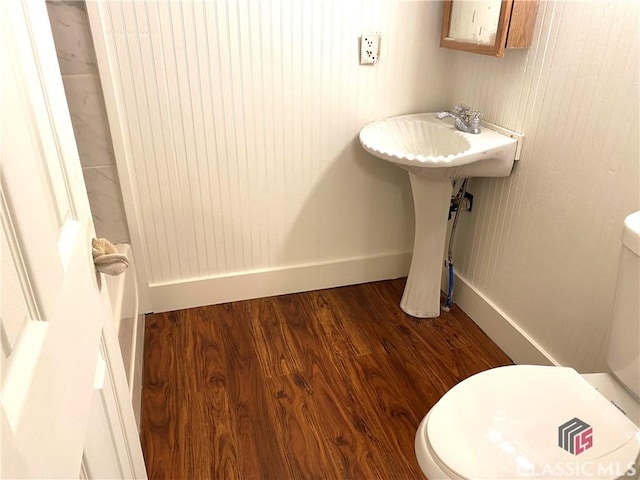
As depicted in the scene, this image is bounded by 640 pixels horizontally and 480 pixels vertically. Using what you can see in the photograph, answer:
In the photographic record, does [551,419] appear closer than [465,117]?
Yes

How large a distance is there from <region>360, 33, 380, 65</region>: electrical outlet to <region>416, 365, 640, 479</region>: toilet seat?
1.32m

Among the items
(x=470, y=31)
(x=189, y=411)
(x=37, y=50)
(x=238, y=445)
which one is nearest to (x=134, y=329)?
(x=189, y=411)

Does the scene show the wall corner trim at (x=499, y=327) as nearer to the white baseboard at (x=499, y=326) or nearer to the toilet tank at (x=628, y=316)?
the white baseboard at (x=499, y=326)

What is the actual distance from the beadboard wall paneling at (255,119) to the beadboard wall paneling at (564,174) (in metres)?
0.39

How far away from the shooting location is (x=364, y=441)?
1618 millimetres

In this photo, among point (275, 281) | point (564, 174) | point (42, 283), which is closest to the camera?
point (42, 283)

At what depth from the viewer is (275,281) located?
7.72 feet

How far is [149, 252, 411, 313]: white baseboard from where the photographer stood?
223 centimetres

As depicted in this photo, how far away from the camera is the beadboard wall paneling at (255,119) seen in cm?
178

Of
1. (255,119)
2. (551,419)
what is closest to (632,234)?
(551,419)

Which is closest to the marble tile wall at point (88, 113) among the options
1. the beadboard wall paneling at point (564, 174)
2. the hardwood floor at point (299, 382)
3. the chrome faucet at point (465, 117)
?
the hardwood floor at point (299, 382)

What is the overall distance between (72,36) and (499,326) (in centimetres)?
196

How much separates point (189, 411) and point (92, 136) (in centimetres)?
108

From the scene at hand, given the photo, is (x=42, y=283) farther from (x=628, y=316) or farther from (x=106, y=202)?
(x=106, y=202)
